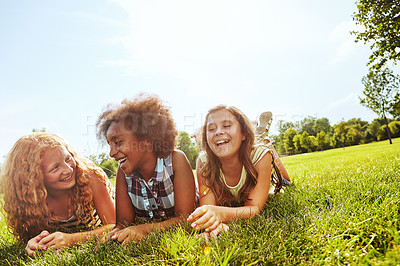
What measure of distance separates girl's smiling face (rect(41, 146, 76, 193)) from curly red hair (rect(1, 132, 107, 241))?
0.19ft

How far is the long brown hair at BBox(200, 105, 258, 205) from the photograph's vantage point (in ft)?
11.6

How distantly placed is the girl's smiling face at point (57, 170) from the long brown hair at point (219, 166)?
185 centimetres

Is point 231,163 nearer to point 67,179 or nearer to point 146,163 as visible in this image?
point 146,163

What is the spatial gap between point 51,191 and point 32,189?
229 mm

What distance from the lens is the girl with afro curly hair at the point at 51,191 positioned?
3.50 meters

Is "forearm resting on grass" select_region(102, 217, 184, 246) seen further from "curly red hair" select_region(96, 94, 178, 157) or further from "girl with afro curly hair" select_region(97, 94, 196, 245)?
"curly red hair" select_region(96, 94, 178, 157)

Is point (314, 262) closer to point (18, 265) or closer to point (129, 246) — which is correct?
point (129, 246)

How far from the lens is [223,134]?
3.50 m

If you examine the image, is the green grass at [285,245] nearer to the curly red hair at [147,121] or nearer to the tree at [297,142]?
the curly red hair at [147,121]

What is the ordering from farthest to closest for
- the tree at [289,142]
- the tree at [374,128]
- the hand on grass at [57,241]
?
the tree at [374,128] → the tree at [289,142] → the hand on grass at [57,241]

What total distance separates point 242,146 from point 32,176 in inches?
113

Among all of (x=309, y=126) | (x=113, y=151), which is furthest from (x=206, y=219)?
(x=309, y=126)

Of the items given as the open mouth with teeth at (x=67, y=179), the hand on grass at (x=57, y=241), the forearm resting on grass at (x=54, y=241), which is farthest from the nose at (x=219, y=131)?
the hand on grass at (x=57, y=241)

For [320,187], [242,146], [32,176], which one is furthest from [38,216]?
[320,187]
